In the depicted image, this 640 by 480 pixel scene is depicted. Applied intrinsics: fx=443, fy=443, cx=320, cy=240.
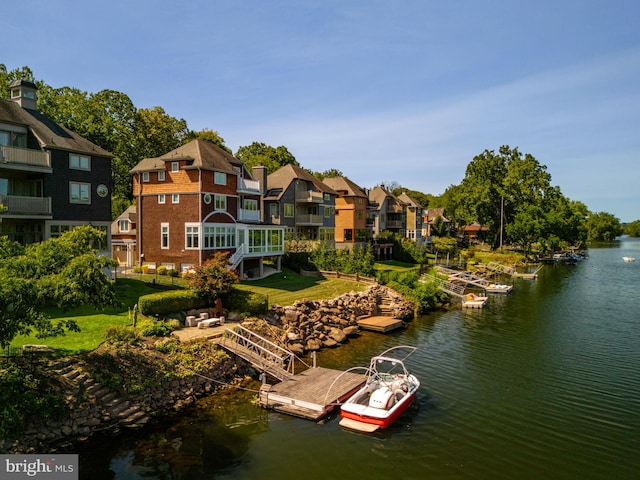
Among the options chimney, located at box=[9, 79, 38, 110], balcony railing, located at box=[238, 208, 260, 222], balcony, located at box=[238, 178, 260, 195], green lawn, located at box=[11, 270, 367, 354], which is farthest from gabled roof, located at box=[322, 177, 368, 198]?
chimney, located at box=[9, 79, 38, 110]

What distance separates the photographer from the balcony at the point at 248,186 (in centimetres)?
4200

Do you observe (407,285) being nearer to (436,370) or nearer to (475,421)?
(436,370)

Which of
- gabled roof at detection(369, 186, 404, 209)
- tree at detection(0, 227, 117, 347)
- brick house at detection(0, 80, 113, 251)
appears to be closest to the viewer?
tree at detection(0, 227, 117, 347)

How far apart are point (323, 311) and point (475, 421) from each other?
1602 centimetres

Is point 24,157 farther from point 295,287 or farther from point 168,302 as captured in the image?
point 295,287

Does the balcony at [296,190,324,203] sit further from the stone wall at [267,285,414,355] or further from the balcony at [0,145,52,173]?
the balcony at [0,145,52,173]

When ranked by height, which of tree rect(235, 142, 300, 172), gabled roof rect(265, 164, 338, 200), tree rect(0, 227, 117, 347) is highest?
tree rect(235, 142, 300, 172)

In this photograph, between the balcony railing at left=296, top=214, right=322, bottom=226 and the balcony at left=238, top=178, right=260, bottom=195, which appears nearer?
the balcony at left=238, top=178, right=260, bottom=195

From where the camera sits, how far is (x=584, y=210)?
166m

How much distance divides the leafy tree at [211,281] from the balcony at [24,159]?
39.8 ft

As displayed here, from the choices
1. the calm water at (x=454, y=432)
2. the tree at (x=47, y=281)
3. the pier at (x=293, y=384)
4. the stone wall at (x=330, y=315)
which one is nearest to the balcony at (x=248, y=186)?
the stone wall at (x=330, y=315)

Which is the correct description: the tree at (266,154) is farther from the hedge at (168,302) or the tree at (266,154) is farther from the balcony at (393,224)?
the hedge at (168,302)

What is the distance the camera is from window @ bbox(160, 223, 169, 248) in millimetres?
39656

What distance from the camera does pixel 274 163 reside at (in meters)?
83.2
